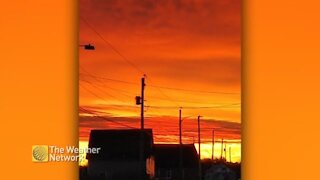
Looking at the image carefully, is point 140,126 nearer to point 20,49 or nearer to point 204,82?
point 204,82

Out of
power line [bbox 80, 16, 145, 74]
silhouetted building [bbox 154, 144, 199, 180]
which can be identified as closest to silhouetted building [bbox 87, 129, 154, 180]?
silhouetted building [bbox 154, 144, 199, 180]

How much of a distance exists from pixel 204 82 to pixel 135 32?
0.51 meters

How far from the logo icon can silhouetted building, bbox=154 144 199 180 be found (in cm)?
64

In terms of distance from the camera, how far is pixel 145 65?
304 centimetres

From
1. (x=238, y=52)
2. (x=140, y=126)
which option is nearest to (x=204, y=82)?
(x=238, y=52)

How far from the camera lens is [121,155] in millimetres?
2959

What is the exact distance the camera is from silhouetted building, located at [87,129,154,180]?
9.68 ft

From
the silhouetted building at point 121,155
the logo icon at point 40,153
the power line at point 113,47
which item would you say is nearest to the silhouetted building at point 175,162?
the silhouetted building at point 121,155

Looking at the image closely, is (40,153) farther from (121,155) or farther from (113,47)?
(113,47)

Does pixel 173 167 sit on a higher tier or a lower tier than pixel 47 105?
lower

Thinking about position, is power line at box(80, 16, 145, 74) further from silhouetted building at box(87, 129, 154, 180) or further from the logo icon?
the logo icon

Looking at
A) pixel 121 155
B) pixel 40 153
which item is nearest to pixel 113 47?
pixel 121 155

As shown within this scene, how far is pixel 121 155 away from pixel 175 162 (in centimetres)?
32

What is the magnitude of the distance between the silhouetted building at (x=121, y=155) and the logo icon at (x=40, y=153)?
0.82 feet
